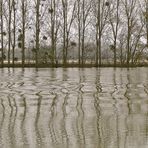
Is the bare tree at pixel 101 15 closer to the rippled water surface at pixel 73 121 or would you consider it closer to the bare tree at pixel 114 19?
the bare tree at pixel 114 19

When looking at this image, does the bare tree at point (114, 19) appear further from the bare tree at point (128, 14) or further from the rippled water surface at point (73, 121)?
the rippled water surface at point (73, 121)

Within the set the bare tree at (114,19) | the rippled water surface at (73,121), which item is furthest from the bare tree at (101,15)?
the rippled water surface at (73,121)

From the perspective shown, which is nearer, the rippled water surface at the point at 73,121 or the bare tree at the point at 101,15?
the rippled water surface at the point at 73,121

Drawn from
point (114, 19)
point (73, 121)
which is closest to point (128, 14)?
point (114, 19)

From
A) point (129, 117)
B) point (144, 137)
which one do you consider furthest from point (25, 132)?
point (129, 117)

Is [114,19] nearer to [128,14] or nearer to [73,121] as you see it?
[128,14]

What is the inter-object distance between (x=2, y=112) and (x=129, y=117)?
2028mm

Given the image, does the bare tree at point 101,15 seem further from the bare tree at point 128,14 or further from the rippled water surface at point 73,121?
the rippled water surface at point 73,121

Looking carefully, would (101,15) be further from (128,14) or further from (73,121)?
(73,121)

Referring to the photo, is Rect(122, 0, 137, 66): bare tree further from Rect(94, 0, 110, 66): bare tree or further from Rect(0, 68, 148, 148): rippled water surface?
Rect(0, 68, 148, 148): rippled water surface

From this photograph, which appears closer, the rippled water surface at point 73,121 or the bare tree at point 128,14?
the rippled water surface at point 73,121

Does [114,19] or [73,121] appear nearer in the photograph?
[73,121]

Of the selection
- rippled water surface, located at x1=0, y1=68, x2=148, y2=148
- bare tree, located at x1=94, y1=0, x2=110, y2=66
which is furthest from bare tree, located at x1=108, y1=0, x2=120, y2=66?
rippled water surface, located at x1=0, y1=68, x2=148, y2=148

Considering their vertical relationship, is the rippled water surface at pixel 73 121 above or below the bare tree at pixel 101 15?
below
